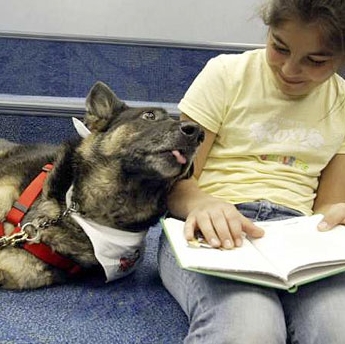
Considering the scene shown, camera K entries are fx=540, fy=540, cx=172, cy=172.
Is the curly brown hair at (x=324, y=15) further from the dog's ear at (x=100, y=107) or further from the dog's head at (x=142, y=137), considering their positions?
the dog's ear at (x=100, y=107)

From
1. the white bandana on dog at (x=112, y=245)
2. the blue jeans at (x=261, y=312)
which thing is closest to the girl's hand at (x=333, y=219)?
the blue jeans at (x=261, y=312)

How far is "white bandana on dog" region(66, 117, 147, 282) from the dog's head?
0.15 m

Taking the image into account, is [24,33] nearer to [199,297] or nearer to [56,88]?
[56,88]

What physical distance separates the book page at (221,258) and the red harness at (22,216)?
14.9 inches

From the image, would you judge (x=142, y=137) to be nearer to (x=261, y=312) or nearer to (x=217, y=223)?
(x=217, y=223)

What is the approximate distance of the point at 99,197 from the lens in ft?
4.30

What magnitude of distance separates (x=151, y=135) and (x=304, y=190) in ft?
1.29

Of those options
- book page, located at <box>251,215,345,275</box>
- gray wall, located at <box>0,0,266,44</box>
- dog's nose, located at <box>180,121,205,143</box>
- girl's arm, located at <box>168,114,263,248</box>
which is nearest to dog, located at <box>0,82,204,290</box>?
dog's nose, located at <box>180,121,205,143</box>

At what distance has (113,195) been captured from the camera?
51.8 inches

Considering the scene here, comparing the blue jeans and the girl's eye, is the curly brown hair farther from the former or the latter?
the blue jeans

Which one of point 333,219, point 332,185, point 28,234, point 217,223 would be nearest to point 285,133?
point 332,185

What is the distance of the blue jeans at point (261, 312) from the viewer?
0.90m

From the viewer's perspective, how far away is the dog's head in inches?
47.9

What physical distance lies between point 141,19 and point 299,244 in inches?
89.3
